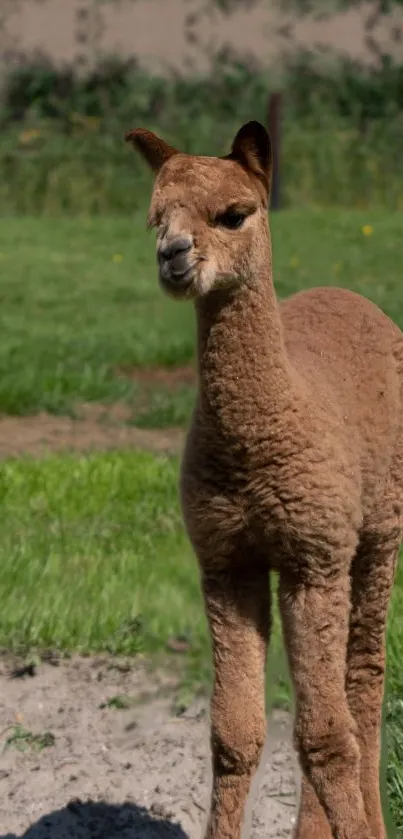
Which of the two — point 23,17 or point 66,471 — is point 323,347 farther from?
point 23,17

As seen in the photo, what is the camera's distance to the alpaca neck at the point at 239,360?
3438 millimetres

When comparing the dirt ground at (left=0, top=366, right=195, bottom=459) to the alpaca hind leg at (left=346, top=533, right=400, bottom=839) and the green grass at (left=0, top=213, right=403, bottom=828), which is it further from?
the alpaca hind leg at (left=346, top=533, right=400, bottom=839)

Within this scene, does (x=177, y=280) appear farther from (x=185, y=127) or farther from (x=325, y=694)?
(x=185, y=127)

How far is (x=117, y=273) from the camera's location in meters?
14.2

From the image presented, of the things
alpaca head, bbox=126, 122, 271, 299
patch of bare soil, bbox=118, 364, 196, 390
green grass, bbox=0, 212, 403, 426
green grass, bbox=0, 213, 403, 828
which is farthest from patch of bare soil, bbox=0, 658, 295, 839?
patch of bare soil, bbox=118, 364, 196, 390

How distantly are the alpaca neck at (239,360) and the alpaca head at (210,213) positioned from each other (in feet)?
0.24

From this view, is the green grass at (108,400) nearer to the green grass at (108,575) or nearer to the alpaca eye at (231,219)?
the green grass at (108,575)

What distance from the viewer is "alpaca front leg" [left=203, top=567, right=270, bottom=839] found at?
3613 mm

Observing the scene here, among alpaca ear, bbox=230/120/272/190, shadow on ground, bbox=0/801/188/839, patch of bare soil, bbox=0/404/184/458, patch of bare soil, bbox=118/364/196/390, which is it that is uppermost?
patch of bare soil, bbox=118/364/196/390

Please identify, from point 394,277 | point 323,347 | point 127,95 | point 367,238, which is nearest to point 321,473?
point 323,347

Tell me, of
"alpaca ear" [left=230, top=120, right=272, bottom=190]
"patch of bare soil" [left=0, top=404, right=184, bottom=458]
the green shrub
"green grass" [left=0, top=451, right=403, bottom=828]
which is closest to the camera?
"alpaca ear" [left=230, top=120, right=272, bottom=190]

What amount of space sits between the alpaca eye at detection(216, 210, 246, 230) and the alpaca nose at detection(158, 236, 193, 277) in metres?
0.15

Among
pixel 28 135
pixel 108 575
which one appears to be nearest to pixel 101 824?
pixel 108 575

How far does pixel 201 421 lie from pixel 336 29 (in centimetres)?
1862
